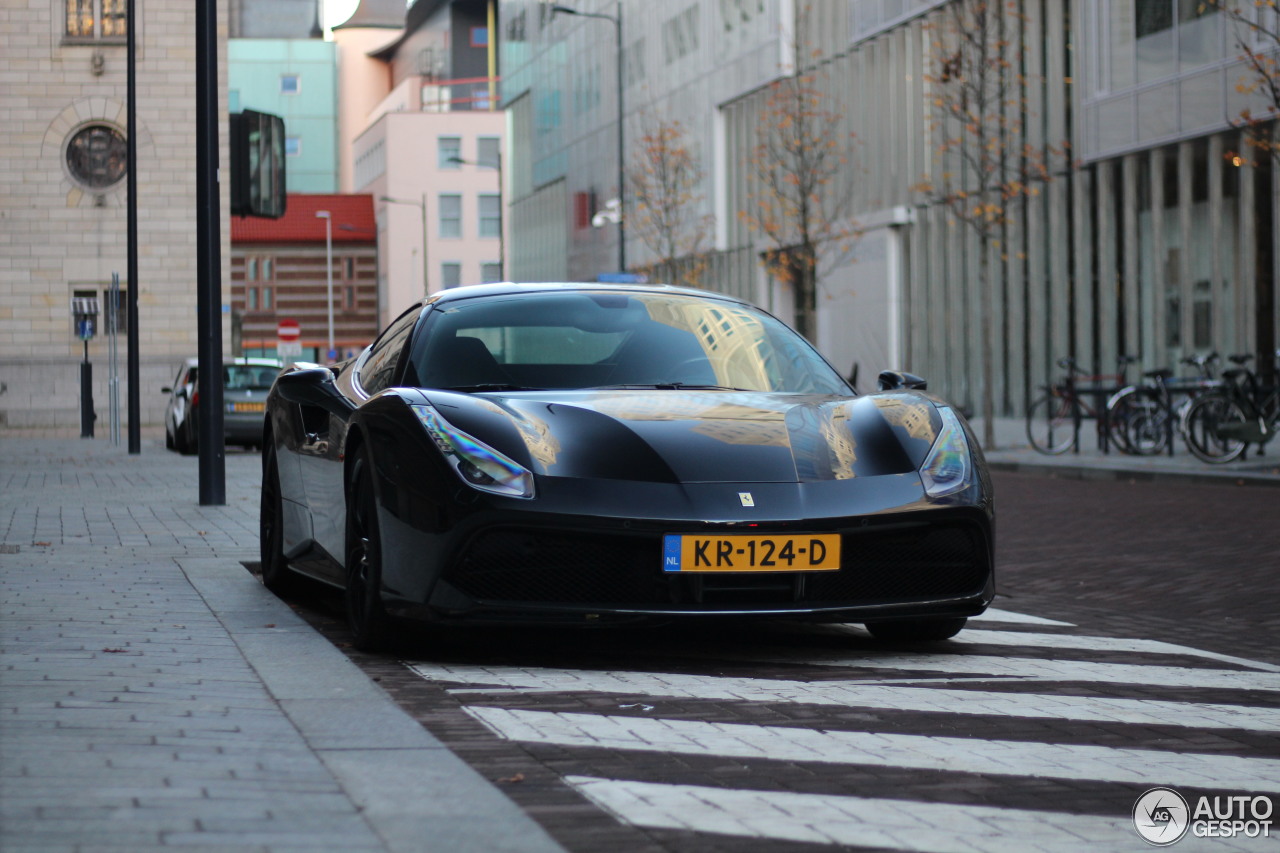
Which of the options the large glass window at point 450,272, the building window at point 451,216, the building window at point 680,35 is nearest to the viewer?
the building window at point 680,35

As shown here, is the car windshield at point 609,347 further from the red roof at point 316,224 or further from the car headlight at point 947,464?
the red roof at point 316,224

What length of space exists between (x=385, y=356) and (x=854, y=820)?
383 centimetres

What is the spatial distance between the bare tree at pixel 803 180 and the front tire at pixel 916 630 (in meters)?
26.3

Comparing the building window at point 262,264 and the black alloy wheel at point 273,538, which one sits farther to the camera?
the building window at point 262,264

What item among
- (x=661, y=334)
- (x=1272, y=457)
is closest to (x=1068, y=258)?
(x=1272, y=457)

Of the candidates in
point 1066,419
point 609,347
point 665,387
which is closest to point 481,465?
point 665,387

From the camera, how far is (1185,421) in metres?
19.8

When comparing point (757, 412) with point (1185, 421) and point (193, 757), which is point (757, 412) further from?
point (1185, 421)

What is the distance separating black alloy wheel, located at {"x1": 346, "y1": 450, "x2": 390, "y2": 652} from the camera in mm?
6113

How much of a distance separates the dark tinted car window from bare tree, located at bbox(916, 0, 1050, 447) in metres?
18.0

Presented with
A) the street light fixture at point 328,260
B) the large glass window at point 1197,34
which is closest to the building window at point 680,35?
the large glass window at point 1197,34

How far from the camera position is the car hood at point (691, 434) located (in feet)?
18.9

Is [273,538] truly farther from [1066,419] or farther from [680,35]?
[680,35]

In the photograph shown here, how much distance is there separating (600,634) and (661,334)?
116 centimetres
